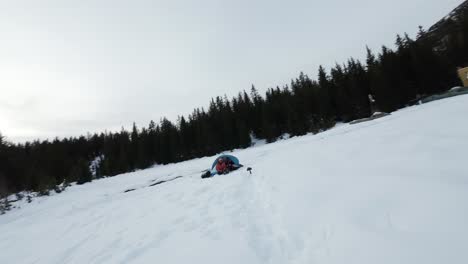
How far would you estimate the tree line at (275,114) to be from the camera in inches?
1276

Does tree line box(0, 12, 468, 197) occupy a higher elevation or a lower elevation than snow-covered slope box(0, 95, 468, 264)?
higher

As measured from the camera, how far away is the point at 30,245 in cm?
660

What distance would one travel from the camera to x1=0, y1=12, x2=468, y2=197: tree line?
32.4 meters

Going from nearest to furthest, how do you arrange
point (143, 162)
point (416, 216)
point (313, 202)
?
point (416, 216)
point (313, 202)
point (143, 162)

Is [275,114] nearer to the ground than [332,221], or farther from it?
farther from it

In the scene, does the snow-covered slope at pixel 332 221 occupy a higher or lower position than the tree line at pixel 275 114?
lower

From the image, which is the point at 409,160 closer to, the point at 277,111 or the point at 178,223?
the point at 178,223

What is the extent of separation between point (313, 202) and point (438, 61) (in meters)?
40.7

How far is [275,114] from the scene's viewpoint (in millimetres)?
49844

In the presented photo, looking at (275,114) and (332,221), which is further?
(275,114)

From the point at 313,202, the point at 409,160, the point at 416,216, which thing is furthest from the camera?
the point at 313,202

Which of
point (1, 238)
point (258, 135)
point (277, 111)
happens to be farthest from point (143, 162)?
point (1, 238)

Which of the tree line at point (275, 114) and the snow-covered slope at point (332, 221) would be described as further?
the tree line at point (275, 114)

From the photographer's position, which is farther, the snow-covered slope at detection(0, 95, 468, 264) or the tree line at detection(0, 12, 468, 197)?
the tree line at detection(0, 12, 468, 197)
